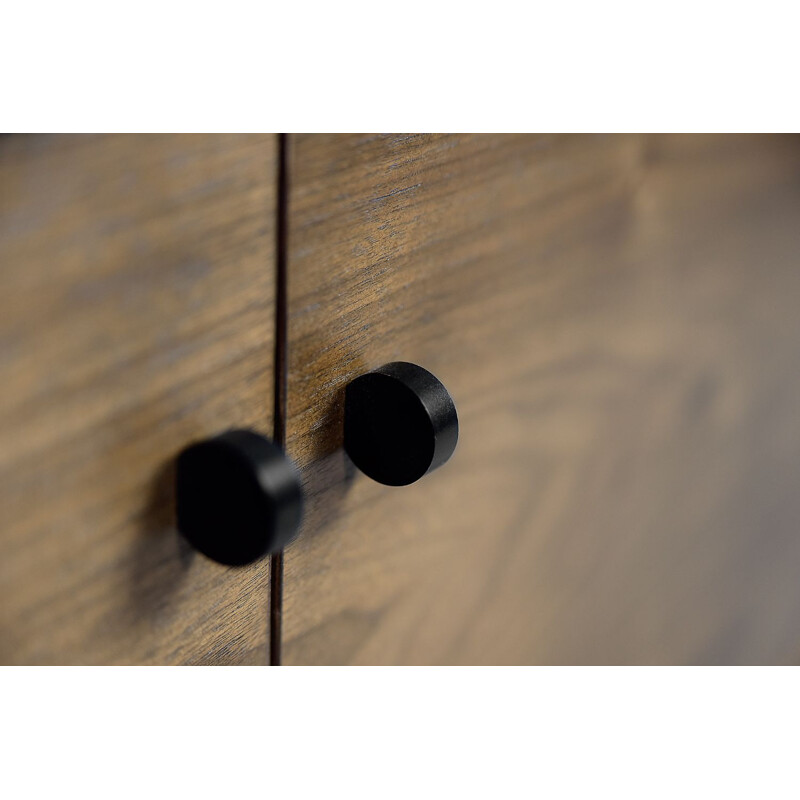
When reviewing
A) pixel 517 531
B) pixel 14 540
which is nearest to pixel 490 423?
pixel 517 531

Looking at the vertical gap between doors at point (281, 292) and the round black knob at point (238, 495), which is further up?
the vertical gap between doors at point (281, 292)

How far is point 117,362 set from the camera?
0.18 m

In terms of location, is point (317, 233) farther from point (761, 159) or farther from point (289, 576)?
point (761, 159)

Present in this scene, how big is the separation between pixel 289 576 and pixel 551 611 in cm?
16

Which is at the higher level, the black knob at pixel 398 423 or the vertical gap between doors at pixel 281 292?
the vertical gap between doors at pixel 281 292

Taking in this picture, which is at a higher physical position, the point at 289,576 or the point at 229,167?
the point at 229,167

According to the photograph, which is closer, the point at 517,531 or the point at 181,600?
the point at 181,600

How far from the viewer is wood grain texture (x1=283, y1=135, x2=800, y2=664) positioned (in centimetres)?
22

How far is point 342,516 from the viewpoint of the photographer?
0.24 meters

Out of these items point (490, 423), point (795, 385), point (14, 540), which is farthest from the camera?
point (795, 385)

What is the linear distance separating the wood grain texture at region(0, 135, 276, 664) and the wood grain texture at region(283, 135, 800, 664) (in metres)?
0.02

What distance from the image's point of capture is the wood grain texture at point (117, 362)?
0.16 meters

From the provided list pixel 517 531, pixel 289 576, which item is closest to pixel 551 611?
pixel 517 531

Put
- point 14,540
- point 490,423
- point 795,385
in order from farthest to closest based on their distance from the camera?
point 795,385 < point 490,423 < point 14,540
